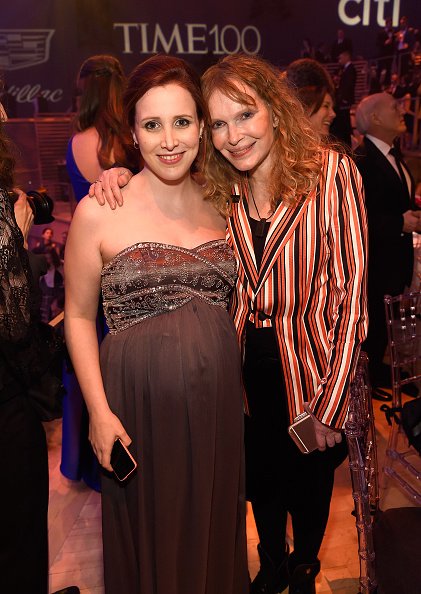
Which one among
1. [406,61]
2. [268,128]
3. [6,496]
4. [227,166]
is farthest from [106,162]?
[406,61]

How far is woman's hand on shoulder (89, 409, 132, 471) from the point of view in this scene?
1.68 meters

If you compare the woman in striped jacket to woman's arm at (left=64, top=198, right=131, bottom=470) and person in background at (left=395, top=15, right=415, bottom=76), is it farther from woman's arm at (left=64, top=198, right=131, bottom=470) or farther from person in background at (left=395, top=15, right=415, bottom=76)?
person in background at (left=395, top=15, right=415, bottom=76)

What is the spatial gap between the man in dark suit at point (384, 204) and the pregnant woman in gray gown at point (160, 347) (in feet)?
7.17

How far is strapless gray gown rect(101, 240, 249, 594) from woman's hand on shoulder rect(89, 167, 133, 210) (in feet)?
0.52

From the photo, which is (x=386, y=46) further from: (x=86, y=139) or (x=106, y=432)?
(x=106, y=432)

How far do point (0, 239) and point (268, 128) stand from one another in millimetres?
879

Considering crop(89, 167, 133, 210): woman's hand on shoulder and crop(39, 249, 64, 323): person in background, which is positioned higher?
crop(89, 167, 133, 210): woman's hand on shoulder

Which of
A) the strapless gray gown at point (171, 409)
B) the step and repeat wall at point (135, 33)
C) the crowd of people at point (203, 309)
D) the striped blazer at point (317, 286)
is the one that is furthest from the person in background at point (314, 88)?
the strapless gray gown at point (171, 409)

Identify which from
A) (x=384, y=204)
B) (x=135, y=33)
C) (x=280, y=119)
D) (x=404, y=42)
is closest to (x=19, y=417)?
(x=280, y=119)

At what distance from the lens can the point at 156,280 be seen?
167cm

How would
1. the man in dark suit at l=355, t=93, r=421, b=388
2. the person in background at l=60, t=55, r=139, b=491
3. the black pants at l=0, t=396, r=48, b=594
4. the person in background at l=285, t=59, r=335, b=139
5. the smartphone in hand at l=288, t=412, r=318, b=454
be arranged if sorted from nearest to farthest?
the black pants at l=0, t=396, r=48, b=594 < the smartphone in hand at l=288, t=412, r=318, b=454 < the person in background at l=60, t=55, r=139, b=491 < the person in background at l=285, t=59, r=335, b=139 < the man in dark suit at l=355, t=93, r=421, b=388

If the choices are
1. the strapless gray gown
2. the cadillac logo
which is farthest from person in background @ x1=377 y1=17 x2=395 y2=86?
the strapless gray gown

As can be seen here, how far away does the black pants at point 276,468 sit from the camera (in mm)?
1846

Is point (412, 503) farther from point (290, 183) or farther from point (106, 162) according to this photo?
point (106, 162)
